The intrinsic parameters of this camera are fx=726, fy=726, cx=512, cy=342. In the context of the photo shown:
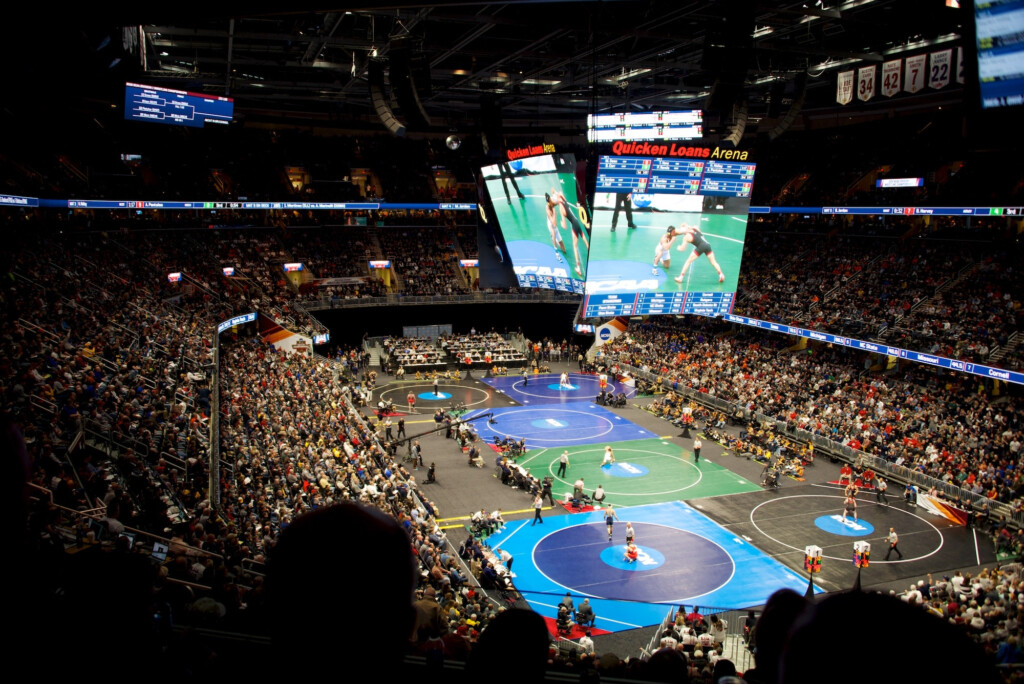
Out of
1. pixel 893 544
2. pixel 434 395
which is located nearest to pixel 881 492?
pixel 893 544

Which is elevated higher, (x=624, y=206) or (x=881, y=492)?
(x=624, y=206)

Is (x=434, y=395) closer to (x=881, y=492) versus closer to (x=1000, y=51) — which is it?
(x=881, y=492)

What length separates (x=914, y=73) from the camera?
33094 mm

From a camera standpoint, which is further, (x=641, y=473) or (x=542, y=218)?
(x=542, y=218)

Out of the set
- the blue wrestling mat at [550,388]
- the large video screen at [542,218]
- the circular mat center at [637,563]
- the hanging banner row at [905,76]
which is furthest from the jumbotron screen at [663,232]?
the blue wrestling mat at [550,388]

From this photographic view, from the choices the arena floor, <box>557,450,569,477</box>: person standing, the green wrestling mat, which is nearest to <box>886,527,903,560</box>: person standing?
the arena floor

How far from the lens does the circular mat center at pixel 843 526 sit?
959 inches

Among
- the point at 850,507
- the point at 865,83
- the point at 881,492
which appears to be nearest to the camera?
the point at 850,507

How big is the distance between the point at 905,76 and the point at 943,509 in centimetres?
2031

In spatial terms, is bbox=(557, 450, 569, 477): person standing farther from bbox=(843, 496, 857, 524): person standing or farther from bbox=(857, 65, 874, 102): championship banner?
bbox=(857, 65, 874, 102): championship banner

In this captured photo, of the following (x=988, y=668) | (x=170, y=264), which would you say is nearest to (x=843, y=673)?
(x=988, y=668)

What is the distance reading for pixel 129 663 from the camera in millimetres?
1822

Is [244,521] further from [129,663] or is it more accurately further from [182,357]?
[129,663]

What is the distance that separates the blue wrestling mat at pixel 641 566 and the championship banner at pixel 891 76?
23288 millimetres
